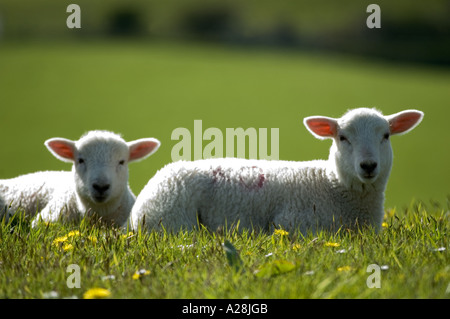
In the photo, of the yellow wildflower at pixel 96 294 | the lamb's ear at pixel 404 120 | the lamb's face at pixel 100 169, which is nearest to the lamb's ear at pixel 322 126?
the lamb's ear at pixel 404 120

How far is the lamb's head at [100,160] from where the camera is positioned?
234 inches

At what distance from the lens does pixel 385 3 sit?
221ft

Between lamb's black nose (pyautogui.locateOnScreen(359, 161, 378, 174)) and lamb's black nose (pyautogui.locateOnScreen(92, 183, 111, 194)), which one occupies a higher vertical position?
lamb's black nose (pyautogui.locateOnScreen(359, 161, 378, 174))

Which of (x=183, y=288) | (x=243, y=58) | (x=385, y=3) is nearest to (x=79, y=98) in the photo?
(x=243, y=58)

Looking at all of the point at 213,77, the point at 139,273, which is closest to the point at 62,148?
the point at 139,273

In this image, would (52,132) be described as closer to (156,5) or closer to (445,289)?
(445,289)

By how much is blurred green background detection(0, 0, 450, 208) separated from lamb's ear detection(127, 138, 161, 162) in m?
3.87

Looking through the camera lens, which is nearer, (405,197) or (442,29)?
(405,197)

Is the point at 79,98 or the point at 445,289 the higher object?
the point at 79,98

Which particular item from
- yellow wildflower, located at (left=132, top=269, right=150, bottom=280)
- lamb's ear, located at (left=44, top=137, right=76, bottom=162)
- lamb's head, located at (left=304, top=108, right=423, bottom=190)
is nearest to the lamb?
lamb's head, located at (left=304, top=108, right=423, bottom=190)

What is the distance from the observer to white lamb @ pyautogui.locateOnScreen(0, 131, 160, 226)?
599 cm

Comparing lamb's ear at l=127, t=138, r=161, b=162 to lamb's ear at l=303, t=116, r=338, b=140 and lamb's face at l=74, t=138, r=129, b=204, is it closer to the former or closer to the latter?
lamb's face at l=74, t=138, r=129, b=204

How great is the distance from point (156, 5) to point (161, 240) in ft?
213

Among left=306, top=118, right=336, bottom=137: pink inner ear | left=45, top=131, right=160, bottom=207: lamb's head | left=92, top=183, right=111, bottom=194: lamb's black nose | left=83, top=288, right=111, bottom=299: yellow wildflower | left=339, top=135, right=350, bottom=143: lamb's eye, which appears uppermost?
left=306, top=118, right=336, bottom=137: pink inner ear
